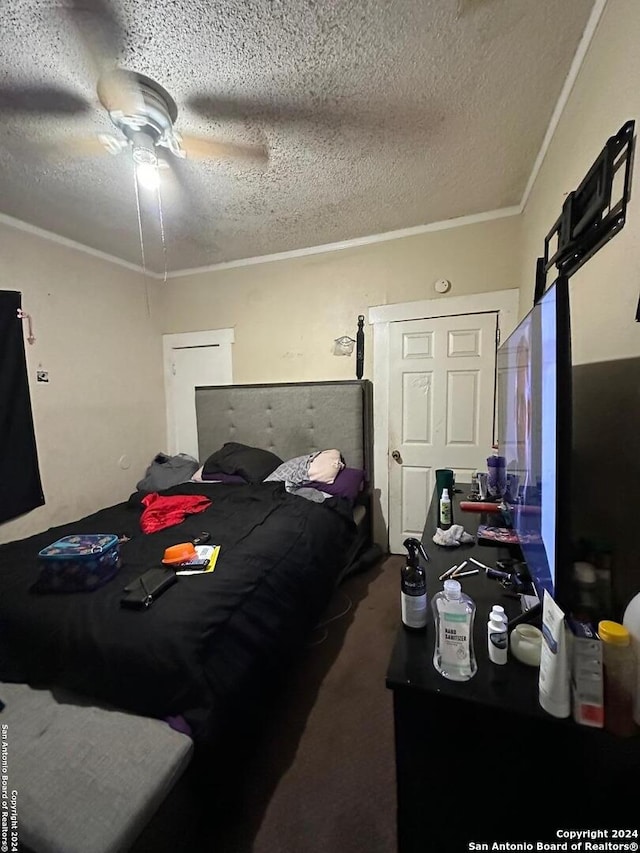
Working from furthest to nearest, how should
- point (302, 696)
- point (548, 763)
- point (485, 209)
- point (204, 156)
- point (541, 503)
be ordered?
point (485, 209) < point (204, 156) < point (302, 696) < point (541, 503) < point (548, 763)

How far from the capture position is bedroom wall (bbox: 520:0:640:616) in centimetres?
90

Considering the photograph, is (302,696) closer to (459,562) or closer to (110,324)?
(459,562)

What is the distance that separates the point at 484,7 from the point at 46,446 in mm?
3237

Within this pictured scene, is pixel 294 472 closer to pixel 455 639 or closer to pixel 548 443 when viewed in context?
pixel 455 639

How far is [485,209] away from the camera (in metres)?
2.34

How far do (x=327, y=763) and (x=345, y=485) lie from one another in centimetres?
146

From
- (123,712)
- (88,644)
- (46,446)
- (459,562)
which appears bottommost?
(123,712)

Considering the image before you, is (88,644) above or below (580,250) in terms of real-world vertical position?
below

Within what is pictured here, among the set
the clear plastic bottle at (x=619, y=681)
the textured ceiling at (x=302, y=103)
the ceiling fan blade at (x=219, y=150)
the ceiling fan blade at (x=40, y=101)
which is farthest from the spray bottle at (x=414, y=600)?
the ceiling fan blade at (x=40, y=101)

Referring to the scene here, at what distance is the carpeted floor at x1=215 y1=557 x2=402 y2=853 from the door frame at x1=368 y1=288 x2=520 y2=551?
3.41ft

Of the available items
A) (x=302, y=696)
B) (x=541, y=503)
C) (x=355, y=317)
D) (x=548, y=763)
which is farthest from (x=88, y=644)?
(x=355, y=317)

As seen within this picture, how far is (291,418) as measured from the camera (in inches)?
117

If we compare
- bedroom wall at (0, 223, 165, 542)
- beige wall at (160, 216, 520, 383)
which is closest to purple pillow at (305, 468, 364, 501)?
beige wall at (160, 216, 520, 383)

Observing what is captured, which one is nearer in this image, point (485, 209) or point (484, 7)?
point (484, 7)
